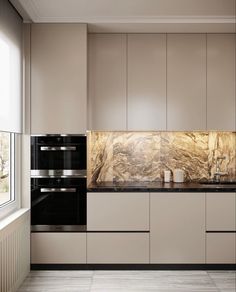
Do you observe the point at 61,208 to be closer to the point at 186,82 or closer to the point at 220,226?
the point at 220,226

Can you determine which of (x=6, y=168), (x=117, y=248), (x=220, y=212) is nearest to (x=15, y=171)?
(x=6, y=168)

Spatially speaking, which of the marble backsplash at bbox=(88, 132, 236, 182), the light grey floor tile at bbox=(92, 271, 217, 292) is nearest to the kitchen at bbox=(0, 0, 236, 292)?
the light grey floor tile at bbox=(92, 271, 217, 292)

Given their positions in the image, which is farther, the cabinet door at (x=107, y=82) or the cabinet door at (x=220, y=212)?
the cabinet door at (x=107, y=82)

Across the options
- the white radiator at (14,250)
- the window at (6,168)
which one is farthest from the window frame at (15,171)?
the white radiator at (14,250)

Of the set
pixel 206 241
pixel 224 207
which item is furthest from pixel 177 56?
pixel 206 241

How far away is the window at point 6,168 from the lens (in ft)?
11.8

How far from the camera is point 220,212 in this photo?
4.14m

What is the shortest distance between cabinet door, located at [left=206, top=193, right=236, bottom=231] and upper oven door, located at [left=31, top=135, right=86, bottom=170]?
142cm

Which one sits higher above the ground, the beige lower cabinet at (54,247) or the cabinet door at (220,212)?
the cabinet door at (220,212)

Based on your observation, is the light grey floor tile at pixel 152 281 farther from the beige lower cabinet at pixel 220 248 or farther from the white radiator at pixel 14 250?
the white radiator at pixel 14 250

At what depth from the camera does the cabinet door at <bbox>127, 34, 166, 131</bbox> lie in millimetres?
4375

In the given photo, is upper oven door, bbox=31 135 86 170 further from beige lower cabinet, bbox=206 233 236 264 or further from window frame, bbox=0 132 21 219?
beige lower cabinet, bbox=206 233 236 264

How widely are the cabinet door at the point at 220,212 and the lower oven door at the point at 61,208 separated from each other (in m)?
1.29

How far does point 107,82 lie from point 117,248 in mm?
1767
